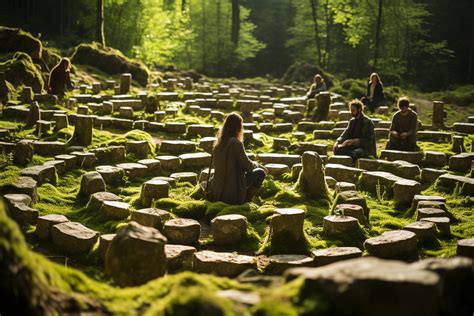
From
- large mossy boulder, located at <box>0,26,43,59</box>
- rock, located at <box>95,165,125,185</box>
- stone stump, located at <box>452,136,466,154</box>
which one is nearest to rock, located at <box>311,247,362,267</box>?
rock, located at <box>95,165,125,185</box>

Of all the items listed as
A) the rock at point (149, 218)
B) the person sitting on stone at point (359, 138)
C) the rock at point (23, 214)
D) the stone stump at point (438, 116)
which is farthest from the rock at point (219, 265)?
the stone stump at point (438, 116)

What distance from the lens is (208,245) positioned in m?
8.83

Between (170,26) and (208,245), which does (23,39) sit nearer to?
(208,245)

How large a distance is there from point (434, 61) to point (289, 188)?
2825cm

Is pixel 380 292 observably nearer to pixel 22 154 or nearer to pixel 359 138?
pixel 22 154

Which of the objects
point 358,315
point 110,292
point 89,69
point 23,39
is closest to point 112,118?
point 23,39

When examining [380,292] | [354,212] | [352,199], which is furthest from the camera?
[352,199]

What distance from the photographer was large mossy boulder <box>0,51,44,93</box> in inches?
776

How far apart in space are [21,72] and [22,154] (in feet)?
28.1

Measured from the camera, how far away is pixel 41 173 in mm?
11102

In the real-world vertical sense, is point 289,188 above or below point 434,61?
below

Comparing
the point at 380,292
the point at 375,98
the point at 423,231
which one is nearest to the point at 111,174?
the point at 423,231

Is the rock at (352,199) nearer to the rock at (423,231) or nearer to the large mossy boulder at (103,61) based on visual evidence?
the rock at (423,231)

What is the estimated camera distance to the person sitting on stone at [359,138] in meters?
13.8
